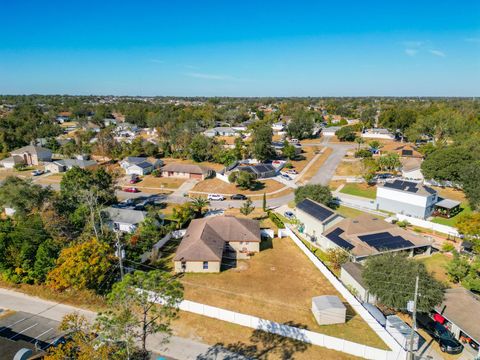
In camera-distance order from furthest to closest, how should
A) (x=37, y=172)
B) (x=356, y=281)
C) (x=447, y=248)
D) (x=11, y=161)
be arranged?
(x=11, y=161) → (x=37, y=172) → (x=447, y=248) → (x=356, y=281)

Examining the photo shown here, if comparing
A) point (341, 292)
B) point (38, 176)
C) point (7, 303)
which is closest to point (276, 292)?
point (341, 292)

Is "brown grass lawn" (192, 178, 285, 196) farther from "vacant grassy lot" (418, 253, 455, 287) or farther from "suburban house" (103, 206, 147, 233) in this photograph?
"vacant grassy lot" (418, 253, 455, 287)

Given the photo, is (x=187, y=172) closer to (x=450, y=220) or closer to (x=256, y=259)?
(x=256, y=259)

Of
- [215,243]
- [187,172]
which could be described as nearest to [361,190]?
[187,172]

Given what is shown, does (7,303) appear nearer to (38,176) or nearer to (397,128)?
(38,176)

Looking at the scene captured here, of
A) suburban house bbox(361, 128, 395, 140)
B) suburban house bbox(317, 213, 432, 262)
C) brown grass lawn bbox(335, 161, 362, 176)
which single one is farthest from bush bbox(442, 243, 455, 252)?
suburban house bbox(361, 128, 395, 140)
